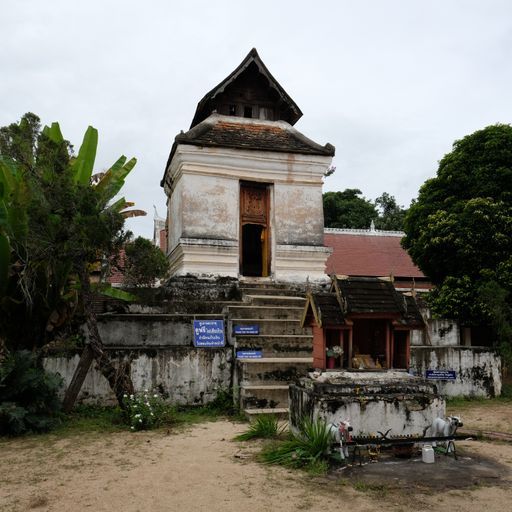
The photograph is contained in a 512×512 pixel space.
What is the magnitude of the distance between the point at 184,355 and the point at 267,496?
17.1ft

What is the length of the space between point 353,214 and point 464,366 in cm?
2303

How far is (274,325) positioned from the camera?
11.4 metres

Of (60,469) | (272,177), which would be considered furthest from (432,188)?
(60,469)

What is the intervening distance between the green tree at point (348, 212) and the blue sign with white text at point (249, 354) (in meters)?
24.3

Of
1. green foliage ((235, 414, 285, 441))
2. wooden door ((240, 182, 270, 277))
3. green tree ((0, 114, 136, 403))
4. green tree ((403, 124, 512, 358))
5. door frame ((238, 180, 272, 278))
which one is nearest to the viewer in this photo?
green foliage ((235, 414, 285, 441))

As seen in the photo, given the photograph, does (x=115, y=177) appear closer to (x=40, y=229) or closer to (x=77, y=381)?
(x=40, y=229)

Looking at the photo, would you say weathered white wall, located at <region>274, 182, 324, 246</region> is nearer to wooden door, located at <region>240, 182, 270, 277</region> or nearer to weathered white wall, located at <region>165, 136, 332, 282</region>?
weathered white wall, located at <region>165, 136, 332, 282</region>

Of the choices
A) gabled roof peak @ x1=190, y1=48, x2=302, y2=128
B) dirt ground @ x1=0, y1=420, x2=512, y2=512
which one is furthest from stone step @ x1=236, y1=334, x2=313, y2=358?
gabled roof peak @ x1=190, y1=48, x2=302, y2=128

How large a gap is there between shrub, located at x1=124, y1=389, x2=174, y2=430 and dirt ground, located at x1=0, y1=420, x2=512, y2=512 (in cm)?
86

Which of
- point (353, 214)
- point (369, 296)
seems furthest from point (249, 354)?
point (353, 214)

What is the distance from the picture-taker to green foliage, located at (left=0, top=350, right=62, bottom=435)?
326 inches

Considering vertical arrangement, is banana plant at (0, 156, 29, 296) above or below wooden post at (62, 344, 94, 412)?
above

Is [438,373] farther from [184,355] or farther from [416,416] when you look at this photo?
[184,355]

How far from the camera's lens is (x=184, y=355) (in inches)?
411
